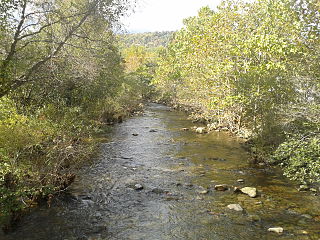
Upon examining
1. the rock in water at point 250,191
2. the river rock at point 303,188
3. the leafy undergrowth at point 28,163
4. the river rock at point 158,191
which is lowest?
the river rock at point 303,188

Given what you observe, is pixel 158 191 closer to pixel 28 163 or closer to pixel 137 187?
pixel 137 187

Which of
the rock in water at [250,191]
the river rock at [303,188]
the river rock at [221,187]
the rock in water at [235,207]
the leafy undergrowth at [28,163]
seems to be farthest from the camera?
the river rock at [221,187]

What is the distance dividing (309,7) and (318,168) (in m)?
6.70

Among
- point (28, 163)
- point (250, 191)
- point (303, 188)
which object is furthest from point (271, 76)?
point (28, 163)

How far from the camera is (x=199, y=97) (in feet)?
88.6

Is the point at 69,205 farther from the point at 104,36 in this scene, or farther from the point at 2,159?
the point at 104,36

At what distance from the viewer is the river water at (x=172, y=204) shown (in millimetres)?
7957

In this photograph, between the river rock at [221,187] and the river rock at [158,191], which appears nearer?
the river rock at [158,191]

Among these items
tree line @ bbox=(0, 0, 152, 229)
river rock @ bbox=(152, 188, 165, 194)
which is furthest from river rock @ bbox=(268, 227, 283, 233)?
tree line @ bbox=(0, 0, 152, 229)

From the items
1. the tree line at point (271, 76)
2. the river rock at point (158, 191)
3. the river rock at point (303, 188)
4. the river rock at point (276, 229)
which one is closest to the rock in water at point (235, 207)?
the river rock at point (276, 229)

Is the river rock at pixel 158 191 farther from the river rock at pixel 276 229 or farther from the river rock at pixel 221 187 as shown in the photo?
the river rock at pixel 276 229

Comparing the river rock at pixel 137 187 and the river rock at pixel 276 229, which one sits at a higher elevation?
the river rock at pixel 137 187

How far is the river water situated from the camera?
7957 millimetres

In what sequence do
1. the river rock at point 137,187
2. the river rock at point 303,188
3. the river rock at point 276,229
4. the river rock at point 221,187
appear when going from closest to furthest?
the river rock at point 276,229
the river rock at point 303,188
the river rock at point 221,187
the river rock at point 137,187
